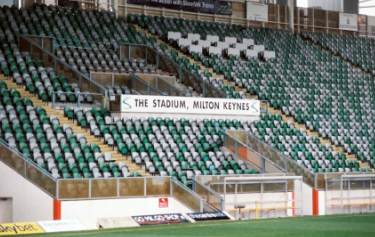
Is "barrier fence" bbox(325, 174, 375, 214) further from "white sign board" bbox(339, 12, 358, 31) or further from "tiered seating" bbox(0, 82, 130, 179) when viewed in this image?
"white sign board" bbox(339, 12, 358, 31)

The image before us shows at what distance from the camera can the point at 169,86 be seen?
33.9 metres

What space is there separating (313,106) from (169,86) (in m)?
8.59

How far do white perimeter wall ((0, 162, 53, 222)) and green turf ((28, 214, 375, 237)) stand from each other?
325 centimetres

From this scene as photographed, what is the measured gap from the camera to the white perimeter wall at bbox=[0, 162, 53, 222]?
24.6m

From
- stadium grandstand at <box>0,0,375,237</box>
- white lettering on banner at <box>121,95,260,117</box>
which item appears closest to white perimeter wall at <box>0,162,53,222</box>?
stadium grandstand at <box>0,0,375,237</box>

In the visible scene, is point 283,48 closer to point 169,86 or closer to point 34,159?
point 169,86

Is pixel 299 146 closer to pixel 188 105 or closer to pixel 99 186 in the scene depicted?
pixel 188 105

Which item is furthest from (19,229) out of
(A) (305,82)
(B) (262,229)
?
(A) (305,82)

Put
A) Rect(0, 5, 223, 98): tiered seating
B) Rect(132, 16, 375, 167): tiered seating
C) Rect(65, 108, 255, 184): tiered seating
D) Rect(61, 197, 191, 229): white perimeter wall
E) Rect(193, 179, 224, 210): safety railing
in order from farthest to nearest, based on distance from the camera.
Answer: Rect(132, 16, 375, 167): tiered seating < Rect(0, 5, 223, 98): tiered seating < Rect(65, 108, 255, 184): tiered seating < Rect(193, 179, 224, 210): safety railing < Rect(61, 197, 191, 229): white perimeter wall

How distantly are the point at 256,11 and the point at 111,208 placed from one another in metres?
24.8

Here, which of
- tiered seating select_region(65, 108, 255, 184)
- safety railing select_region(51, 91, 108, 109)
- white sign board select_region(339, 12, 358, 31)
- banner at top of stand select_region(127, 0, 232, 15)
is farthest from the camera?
white sign board select_region(339, 12, 358, 31)

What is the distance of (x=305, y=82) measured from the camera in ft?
139

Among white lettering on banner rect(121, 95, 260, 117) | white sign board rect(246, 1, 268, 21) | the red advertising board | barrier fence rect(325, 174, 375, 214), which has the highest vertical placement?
white sign board rect(246, 1, 268, 21)

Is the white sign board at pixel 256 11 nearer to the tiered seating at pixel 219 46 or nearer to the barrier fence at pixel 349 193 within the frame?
the tiered seating at pixel 219 46
